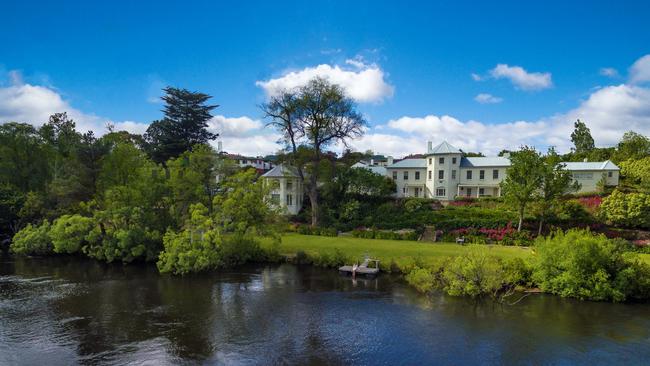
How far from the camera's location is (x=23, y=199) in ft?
122

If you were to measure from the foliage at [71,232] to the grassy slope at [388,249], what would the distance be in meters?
15.6

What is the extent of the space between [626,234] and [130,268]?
4064 centimetres

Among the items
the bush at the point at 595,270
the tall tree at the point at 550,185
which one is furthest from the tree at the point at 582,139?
the bush at the point at 595,270

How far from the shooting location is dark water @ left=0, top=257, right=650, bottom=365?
14.5m

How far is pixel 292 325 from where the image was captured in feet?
57.4

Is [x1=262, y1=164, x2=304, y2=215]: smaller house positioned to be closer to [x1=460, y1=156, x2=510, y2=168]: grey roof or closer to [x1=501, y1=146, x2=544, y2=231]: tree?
[x1=460, y1=156, x2=510, y2=168]: grey roof

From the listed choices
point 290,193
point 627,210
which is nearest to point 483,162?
point 627,210

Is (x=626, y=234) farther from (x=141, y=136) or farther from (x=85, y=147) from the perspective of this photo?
(x=141, y=136)

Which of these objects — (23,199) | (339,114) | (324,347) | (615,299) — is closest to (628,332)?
(615,299)

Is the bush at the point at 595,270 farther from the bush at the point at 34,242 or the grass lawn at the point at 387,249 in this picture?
the bush at the point at 34,242

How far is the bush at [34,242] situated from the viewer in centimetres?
3186

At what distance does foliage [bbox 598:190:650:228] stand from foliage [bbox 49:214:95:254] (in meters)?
44.0

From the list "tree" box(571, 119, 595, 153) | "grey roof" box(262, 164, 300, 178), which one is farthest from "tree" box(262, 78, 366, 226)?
"tree" box(571, 119, 595, 153)

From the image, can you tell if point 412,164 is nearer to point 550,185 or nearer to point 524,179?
point 524,179
